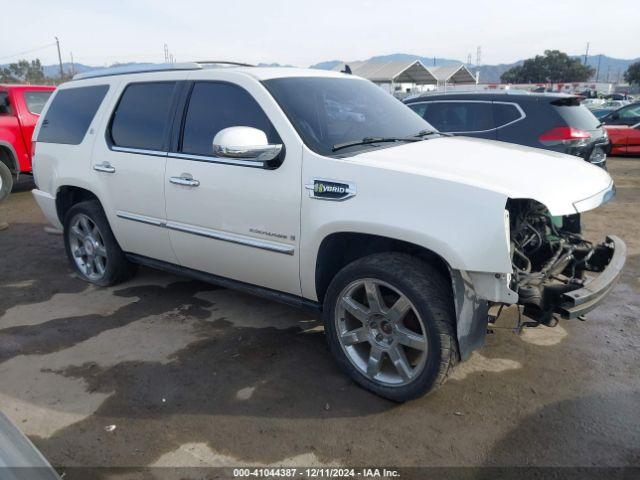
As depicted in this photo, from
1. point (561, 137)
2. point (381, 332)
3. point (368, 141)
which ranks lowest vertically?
point (381, 332)

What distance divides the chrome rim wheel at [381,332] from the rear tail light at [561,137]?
4822mm

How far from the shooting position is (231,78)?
372 centimetres

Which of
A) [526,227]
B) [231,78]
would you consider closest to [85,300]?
[231,78]

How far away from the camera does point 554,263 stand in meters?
3.17

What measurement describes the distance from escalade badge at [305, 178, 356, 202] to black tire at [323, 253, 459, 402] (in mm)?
391

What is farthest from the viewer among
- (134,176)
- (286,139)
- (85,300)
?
(85,300)

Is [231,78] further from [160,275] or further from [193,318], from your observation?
[160,275]

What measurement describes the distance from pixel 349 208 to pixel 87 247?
3.14m

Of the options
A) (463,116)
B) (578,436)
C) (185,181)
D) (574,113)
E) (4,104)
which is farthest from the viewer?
(4,104)

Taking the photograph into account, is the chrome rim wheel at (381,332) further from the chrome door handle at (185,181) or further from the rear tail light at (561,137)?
the rear tail light at (561,137)

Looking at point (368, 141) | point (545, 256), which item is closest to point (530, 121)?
point (545, 256)

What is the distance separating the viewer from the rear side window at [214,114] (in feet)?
11.7

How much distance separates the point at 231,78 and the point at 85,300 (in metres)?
2.45

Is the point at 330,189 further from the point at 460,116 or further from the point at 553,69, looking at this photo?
the point at 553,69
